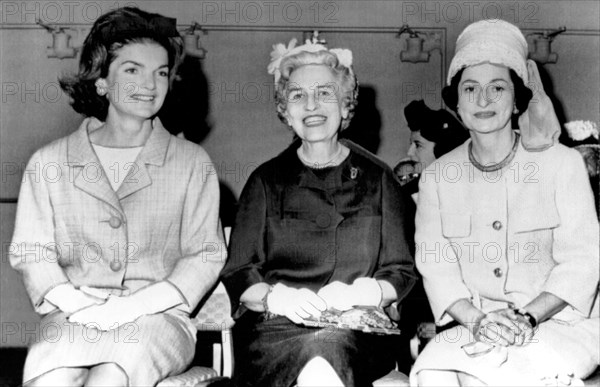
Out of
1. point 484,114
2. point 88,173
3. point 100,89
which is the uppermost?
point 100,89

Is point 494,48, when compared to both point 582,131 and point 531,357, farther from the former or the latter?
point 531,357

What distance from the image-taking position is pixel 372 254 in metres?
3.18

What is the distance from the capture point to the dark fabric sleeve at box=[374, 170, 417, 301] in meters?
3.13

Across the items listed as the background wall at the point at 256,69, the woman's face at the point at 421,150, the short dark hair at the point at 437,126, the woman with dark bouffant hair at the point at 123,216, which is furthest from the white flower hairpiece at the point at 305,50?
the background wall at the point at 256,69

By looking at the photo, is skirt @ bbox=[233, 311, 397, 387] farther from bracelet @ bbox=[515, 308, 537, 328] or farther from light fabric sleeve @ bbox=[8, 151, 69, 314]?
light fabric sleeve @ bbox=[8, 151, 69, 314]

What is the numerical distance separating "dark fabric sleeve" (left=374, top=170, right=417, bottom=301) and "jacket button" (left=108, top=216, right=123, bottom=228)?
1023mm

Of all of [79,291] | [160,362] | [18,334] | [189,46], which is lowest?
[18,334]

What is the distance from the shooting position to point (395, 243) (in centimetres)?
318

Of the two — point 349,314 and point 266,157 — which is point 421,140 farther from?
point 349,314

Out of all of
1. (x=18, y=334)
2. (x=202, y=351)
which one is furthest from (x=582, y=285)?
(x=18, y=334)

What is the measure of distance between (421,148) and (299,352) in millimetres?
1945

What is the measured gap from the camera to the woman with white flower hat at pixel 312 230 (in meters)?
2.97

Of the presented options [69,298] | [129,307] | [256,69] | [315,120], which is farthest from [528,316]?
[256,69]

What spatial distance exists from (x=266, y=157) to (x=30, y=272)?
7.09ft
